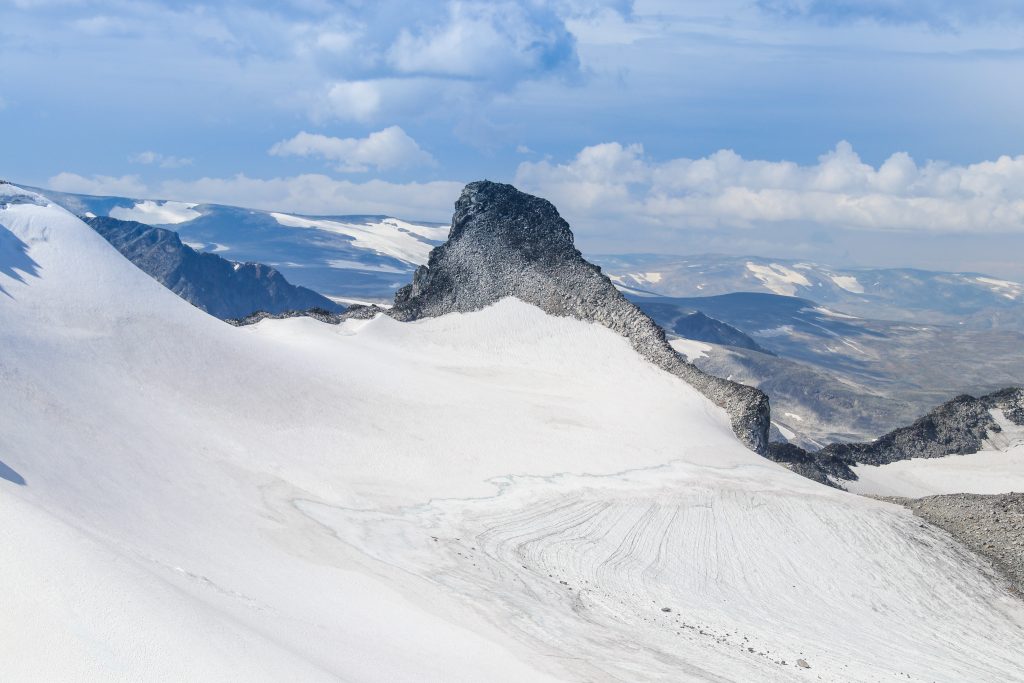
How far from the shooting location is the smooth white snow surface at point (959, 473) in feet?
164

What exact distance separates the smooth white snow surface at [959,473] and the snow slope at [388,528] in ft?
40.7

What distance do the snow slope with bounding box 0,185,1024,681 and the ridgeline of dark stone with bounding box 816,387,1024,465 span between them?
14.5 meters

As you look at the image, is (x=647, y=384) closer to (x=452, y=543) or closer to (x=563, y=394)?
(x=563, y=394)

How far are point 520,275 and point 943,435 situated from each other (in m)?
26.5

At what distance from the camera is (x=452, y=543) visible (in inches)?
1178

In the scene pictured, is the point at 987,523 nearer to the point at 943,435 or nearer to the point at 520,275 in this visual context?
the point at 943,435

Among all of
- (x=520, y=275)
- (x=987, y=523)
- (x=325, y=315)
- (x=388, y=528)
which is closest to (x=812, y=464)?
(x=987, y=523)

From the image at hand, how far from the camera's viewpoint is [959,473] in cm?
5209

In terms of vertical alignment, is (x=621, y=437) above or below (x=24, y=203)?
below

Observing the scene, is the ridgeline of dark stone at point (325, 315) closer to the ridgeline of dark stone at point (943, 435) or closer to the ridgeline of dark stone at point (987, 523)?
the ridgeline of dark stone at point (943, 435)

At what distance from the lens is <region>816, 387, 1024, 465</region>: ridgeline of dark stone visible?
54.7 meters

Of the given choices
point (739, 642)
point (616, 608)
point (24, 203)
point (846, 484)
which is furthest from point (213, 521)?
point (846, 484)

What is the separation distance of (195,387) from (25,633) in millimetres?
20750

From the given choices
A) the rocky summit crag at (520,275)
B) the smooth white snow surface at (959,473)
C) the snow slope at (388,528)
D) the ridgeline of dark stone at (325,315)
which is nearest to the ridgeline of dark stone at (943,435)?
the smooth white snow surface at (959,473)
